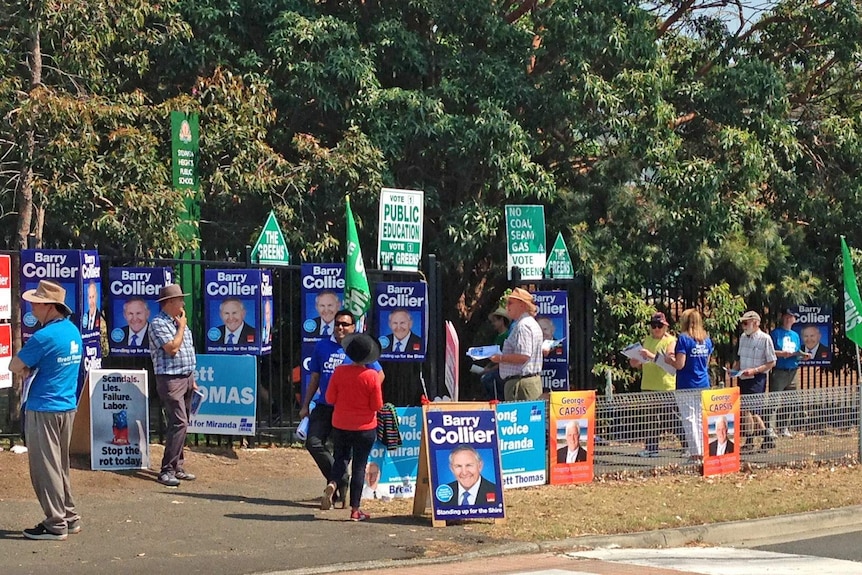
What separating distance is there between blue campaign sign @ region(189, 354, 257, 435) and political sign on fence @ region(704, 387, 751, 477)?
461 cm

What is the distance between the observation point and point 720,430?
13.8 meters

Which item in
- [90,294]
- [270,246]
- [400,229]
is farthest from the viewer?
[270,246]

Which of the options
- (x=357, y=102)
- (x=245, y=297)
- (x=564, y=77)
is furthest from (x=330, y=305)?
(x=564, y=77)

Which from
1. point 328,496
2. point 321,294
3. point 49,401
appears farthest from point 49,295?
point 321,294

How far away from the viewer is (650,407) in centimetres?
1345

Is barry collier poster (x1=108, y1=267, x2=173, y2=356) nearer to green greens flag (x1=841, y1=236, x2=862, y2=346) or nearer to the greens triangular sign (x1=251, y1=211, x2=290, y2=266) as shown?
the greens triangular sign (x1=251, y1=211, x2=290, y2=266)

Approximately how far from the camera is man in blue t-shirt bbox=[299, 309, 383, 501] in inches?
440

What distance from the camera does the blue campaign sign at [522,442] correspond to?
12.3 meters

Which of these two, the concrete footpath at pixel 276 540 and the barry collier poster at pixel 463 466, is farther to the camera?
Result: the barry collier poster at pixel 463 466

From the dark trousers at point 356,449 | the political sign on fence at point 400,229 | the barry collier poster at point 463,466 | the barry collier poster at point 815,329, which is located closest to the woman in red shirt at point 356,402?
the dark trousers at point 356,449

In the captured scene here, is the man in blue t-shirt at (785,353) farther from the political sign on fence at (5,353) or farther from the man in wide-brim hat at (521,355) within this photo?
the political sign on fence at (5,353)

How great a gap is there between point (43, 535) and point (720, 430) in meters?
7.13

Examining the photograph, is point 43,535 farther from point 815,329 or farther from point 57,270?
point 815,329

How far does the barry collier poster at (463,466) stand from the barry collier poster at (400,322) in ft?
11.2
